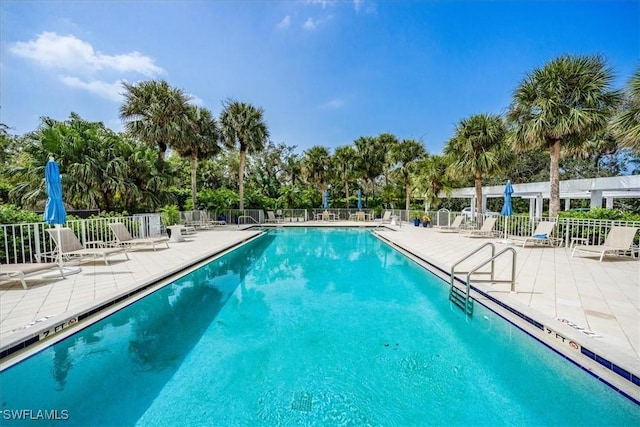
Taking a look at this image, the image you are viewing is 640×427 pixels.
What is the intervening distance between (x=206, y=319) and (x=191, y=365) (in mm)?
1383

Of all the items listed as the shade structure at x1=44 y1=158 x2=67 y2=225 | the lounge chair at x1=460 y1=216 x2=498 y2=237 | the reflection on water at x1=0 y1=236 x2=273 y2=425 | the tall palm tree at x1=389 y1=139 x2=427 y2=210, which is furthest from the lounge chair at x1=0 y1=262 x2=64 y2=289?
the tall palm tree at x1=389 y1=139 x2=427 y2=210

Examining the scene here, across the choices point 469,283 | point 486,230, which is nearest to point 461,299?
point 469,283

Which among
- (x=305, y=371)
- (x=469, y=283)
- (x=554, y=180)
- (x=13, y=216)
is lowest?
(x=305, y=371)

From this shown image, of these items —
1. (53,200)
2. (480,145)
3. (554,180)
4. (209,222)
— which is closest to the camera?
(53,200)

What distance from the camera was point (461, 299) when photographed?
5.16 m

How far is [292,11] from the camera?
40.9 ft

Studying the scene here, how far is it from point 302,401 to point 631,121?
34.2ft

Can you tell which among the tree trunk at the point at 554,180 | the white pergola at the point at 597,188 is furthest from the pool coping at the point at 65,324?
the white pergola at the point at 597,188

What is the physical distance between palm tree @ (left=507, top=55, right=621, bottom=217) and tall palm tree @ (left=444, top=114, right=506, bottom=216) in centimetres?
280

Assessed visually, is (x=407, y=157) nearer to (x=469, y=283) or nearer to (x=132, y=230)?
(x=469, y=283)

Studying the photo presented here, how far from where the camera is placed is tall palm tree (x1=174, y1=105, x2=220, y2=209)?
16.6 m

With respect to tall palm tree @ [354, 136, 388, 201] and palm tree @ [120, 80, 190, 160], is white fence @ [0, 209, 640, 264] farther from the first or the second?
tall palm tree @ [354, 136, 388, 201]

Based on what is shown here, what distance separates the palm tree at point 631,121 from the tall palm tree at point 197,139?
17.9 m

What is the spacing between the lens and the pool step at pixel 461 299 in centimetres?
476
